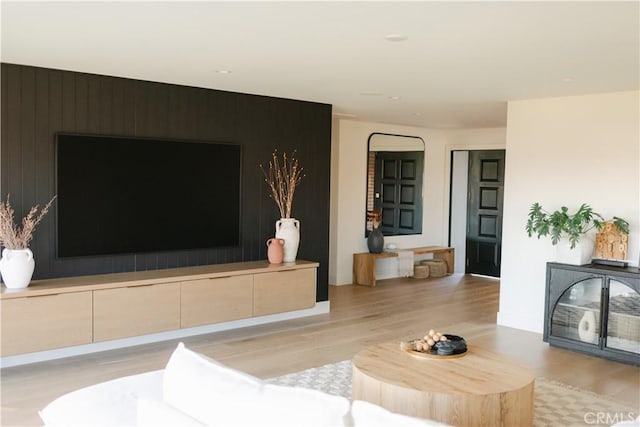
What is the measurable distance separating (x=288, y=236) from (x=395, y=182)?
363cm

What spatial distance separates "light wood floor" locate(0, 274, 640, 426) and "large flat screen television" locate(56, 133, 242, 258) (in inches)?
36.8

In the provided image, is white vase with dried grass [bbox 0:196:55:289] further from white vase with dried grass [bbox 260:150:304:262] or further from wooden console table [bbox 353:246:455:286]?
wooden console table [bbox 353:246:455:286]

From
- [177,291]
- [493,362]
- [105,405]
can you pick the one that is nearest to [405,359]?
[493,362]

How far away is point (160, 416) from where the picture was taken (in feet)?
6.83

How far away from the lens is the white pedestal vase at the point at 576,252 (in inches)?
220

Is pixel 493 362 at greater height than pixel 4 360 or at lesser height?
greater

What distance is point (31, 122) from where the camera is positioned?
4.91 m

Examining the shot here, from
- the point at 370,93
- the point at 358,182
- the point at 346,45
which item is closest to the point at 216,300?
the point at 370,93

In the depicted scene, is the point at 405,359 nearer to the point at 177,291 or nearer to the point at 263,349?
the point at 263,349

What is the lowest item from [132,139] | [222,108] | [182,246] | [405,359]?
[405,359]

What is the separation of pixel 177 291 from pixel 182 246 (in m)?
0.62

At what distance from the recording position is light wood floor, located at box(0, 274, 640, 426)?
438 centimetres

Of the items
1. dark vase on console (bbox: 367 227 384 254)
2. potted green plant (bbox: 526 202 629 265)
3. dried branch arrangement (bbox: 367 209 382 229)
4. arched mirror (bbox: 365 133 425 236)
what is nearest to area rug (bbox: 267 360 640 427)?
potted green plant (bbox: 526 202 629 265)

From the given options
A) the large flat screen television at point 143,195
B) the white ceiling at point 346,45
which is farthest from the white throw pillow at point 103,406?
the large flat screen television at point 143,195
